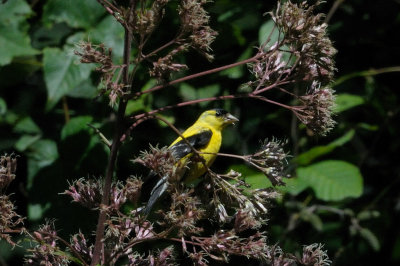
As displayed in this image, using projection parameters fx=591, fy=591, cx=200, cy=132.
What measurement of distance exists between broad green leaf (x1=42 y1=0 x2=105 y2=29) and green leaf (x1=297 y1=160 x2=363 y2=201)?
1496mm

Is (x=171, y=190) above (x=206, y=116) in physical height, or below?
above

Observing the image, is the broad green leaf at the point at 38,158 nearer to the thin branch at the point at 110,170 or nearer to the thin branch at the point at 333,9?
the thin branch at the point at 110,170

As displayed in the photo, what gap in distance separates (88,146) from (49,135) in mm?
544

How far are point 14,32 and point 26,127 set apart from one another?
590 millimetres

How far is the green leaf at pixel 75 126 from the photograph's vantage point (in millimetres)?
3281

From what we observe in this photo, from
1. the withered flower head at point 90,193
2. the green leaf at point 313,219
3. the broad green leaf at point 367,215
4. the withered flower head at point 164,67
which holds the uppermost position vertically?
the withered flower head at point 164,67

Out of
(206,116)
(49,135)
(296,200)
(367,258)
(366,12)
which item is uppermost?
(366,12)

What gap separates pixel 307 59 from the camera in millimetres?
2078

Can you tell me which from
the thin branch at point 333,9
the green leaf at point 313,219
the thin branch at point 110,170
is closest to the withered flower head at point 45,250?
the thin branch at point 110,170

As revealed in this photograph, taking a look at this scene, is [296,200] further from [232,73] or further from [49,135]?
[49,135]

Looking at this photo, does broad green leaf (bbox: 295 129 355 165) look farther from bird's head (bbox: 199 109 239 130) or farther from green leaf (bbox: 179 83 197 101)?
green leaf (bbox: 179 83 197 101)

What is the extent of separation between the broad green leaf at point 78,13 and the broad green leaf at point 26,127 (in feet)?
2.22

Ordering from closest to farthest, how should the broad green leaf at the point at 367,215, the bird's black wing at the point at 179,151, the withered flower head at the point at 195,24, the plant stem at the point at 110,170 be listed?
1. the plant stem at the point at 110,170
2. the withered flower head at the point at 195,24
3. the bird's black wing at the point at 179,151
4. the broad green leaf at the point at 367,215

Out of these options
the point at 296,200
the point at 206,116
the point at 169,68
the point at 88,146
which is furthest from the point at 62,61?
the point at 296,200
